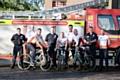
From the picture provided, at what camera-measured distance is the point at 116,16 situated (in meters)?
15.0

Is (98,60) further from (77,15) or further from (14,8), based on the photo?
(14,8)

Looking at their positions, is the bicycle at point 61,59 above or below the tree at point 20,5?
below

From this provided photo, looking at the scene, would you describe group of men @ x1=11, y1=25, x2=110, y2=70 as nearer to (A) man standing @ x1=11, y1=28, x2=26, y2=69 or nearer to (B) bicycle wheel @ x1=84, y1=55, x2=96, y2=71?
(A) man standing @ x1=11, y1=28, x2=26, y2=69

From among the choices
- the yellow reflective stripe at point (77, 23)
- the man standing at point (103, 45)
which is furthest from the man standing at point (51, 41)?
the man standing at point (103, 45)

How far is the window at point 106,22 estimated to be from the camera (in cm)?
1492

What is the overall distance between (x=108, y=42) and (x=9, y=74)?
4.38 meters

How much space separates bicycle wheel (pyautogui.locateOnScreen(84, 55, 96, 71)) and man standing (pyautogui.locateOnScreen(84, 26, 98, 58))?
34 centimetres

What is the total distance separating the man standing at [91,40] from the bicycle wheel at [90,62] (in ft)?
1.10

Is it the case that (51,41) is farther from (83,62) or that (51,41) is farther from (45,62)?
(83,62)

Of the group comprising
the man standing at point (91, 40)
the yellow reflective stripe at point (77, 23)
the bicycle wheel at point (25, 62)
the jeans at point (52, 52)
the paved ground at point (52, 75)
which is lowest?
the paved ground at point (52, 75)

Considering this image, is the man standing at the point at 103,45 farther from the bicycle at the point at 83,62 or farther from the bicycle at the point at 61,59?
the bicycle at the point at 61,59

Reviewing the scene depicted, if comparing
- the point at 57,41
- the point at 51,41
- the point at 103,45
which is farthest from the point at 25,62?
the point at 103,45

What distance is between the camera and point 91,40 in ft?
47.3

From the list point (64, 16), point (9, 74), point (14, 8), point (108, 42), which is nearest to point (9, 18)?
point (64, 16)
